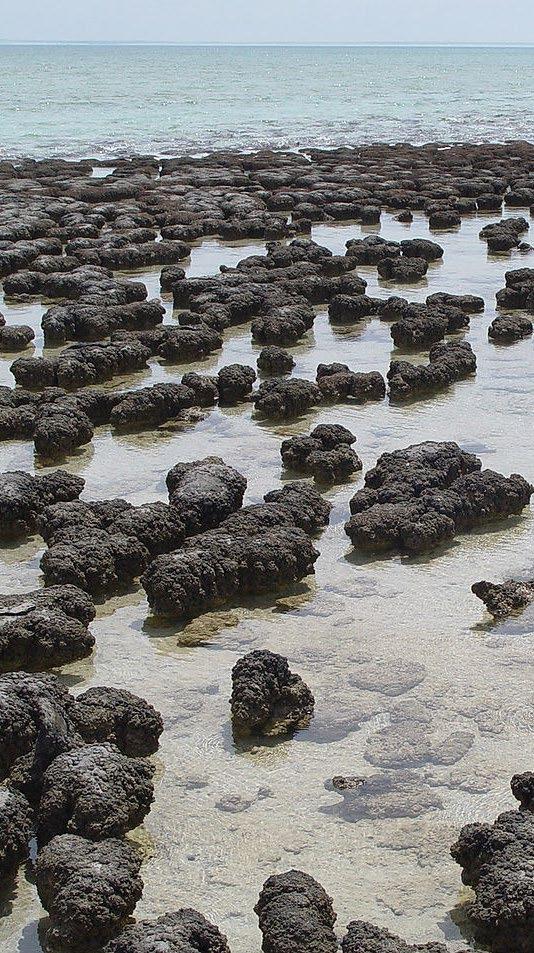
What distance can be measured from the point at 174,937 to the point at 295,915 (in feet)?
1.28

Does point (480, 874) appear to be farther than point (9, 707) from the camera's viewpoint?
No

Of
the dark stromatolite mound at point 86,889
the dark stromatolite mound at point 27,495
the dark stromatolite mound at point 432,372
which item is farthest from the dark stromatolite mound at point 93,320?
the dark stromatolite mound at point 86,889

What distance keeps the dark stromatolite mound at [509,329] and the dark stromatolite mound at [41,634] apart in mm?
6659

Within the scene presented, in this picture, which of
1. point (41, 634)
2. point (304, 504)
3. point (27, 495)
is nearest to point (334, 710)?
point (41, 634)

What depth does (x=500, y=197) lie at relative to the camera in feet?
67.7

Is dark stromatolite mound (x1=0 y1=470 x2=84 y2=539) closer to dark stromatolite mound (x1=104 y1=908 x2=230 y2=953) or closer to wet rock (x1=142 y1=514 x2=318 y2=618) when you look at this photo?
wet rock (x1=142 y1=514 x2=318 y2=618)

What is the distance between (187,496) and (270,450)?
1.66m

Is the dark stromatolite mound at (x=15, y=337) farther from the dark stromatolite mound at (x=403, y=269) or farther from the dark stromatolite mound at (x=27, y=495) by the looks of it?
the dark stromatolite mound at (x=403, y=269)

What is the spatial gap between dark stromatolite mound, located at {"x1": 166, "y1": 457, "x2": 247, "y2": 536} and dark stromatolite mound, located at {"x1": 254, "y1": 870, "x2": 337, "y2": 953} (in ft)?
10.3

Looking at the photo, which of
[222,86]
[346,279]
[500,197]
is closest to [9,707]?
[346,279]

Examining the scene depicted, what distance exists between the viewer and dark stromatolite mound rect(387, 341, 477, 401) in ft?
31.2

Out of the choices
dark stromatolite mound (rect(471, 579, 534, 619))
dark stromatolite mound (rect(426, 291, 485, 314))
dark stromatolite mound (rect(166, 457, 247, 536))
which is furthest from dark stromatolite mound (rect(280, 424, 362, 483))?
dark stromatolite mound (rect(426, 291, 485, 314))

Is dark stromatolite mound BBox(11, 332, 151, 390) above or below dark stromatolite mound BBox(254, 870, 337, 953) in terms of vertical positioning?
below

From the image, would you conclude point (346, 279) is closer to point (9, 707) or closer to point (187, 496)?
point (187, 496)
